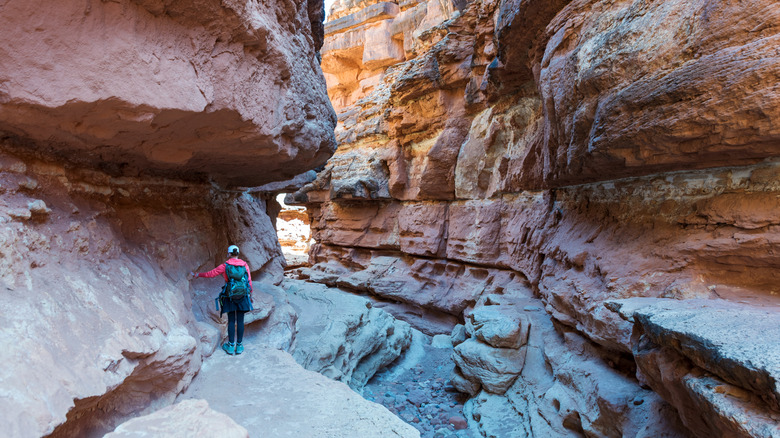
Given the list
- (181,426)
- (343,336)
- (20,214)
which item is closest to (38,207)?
(20,214)

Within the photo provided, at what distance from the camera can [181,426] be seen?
189cm

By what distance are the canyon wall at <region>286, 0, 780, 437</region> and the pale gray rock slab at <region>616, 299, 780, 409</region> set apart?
0.5 inches

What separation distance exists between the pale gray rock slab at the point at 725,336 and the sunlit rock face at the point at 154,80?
332 cm

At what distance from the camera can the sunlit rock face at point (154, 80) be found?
195 cm

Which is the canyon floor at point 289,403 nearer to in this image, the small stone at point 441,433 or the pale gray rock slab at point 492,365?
the small stone at point 441,433

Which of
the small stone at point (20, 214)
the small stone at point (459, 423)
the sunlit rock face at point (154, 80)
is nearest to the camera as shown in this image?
the sunlit rock face at point (154, 80)

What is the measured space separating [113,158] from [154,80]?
130 centimetres

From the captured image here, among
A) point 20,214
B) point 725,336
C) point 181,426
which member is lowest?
point 181,426

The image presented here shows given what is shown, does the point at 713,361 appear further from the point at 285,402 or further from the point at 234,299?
the point at 234,299

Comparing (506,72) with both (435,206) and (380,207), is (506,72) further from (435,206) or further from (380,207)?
(380,207)

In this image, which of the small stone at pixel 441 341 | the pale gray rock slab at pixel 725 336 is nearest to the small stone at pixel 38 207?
the pale gray rock slab at pixel 725 336

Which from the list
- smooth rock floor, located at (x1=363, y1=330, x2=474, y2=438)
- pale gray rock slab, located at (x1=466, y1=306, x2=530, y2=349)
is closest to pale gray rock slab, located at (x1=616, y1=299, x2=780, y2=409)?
pale gray rock slab, located at (x1=466, y1=306, x2=530, y2=349)

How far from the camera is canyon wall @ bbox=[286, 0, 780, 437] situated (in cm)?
243

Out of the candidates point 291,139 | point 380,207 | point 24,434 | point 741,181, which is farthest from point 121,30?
point 380,207
